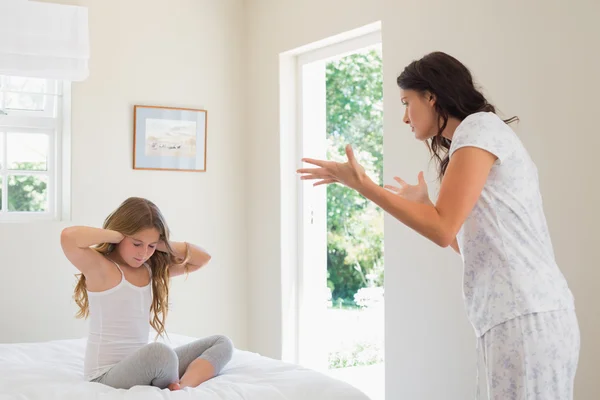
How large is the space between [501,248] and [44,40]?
2877 millimetres

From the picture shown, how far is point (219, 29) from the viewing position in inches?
172

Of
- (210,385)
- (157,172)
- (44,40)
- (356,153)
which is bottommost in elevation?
(210,385)

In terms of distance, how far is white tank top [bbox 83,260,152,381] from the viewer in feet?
7.96

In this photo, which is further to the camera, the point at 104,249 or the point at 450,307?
the point at 450,307

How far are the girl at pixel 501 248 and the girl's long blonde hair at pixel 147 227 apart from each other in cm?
98

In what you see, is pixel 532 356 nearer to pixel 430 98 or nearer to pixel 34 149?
pixel 430 98

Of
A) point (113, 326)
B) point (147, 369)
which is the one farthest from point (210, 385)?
point (113, 326)

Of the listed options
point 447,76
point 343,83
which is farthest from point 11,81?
point 343,83

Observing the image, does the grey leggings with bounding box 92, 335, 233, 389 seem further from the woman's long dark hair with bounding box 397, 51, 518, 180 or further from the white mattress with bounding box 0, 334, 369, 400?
the woman's long dark hair with bounding box 397, 51, 518, 180

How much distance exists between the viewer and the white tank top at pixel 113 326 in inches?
95.5

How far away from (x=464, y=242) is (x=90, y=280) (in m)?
1.37

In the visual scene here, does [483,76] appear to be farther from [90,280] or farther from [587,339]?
[90,280]

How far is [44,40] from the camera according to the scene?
367cm

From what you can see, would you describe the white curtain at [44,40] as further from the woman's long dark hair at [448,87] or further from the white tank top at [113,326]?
the woman's long dark hair at [448,87]
